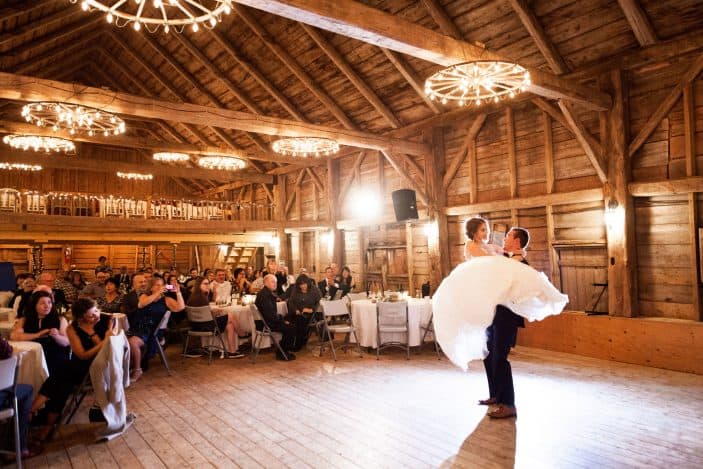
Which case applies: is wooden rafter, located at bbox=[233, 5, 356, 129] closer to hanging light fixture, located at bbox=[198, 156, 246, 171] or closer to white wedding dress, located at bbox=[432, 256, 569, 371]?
hanging light fixture, located at bbox=[198, 156, 246, 171]

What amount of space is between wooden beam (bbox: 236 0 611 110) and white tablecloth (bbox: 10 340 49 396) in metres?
3.33

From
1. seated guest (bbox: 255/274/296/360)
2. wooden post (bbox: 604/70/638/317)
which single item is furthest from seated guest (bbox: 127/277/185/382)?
wooden post (bbox: 604/70/638/317)

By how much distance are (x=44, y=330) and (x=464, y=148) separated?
7.96 m

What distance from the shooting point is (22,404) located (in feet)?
11.5

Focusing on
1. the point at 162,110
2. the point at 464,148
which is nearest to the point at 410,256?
the point at 464,148

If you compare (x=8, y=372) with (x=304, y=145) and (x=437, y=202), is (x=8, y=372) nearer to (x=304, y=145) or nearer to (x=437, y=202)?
(x=304, y=145)

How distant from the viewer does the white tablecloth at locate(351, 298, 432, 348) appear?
23.9ft

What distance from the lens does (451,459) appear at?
3551 mm

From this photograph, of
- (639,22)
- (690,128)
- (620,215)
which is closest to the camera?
Result: (639,22)

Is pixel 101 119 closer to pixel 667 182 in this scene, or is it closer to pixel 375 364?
pixel 375 364

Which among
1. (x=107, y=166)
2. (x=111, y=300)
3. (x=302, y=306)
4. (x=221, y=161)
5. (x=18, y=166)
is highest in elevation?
(x=18, y=166)

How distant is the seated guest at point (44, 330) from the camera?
4.41m

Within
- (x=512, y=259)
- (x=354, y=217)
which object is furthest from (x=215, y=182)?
(x=512, y=259)

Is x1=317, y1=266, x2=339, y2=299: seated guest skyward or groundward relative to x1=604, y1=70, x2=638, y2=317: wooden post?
groundward
